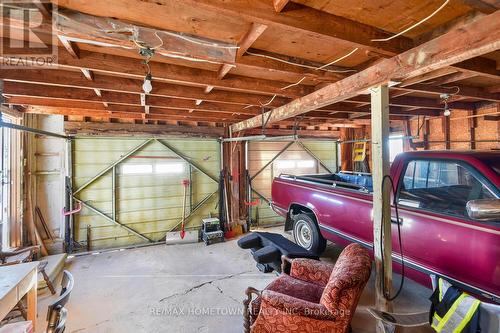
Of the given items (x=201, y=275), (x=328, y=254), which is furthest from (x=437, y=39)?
(x=201, y=275)

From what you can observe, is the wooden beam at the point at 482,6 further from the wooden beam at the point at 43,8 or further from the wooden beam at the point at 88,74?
the wooden beam at the point at 88,74

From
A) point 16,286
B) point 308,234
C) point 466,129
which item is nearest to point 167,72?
point 16,286

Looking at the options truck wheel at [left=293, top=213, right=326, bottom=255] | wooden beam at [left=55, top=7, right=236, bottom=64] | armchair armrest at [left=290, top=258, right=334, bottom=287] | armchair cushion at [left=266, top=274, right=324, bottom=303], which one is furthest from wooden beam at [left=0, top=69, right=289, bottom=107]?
armchair cushion at [left=266, top=274, right=324, bottom=303]

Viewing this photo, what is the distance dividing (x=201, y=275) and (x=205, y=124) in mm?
3649

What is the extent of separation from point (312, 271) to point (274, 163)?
174 inches

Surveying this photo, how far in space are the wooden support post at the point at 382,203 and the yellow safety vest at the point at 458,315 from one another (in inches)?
16.2

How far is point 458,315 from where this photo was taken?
1.74 metres

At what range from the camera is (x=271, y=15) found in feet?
4.80

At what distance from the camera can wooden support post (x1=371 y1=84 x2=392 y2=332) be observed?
7.11 ft

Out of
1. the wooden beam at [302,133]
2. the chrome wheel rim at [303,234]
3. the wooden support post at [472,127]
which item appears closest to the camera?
the chrome wheel rim at [303,234]

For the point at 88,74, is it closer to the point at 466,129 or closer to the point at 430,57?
the point at 430,57

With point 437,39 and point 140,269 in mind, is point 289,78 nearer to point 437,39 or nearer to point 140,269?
point 437,39

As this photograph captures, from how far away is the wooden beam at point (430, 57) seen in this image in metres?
1.48

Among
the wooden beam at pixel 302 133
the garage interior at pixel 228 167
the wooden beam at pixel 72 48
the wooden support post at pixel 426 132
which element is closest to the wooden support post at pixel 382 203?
the garage interior at pixel 228 167
